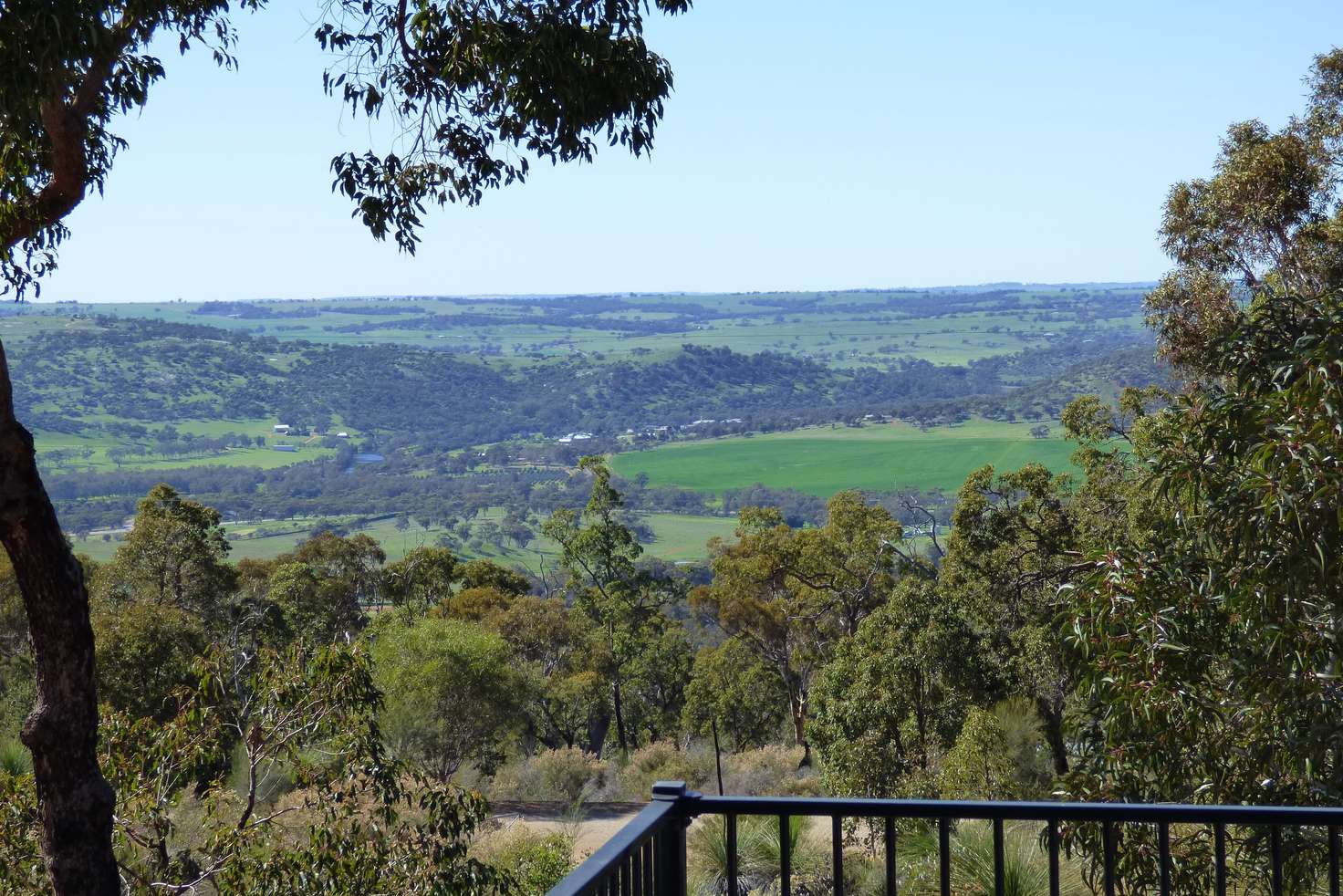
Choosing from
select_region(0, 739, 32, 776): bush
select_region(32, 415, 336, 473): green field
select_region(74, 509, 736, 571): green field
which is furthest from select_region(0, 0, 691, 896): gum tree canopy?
select_region(32, 415, 336, 473): green field

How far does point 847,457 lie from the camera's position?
264 feet

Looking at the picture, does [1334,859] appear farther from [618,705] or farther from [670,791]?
[618,705]

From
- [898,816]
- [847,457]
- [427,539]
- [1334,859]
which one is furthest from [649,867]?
[847,457]

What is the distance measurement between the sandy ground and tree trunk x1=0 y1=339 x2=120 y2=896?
449 inches

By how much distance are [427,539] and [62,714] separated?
5630 centimetres

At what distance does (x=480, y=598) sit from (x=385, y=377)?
264ft

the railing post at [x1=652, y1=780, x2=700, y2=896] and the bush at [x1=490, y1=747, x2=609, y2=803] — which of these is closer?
the railing post at [x1=652, y1=780, x2=700, y2=896]

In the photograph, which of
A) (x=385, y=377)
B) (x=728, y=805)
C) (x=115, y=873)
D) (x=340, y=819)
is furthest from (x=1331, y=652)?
(x=385, y=377)

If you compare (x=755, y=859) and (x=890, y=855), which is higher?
(x=890, y=855)

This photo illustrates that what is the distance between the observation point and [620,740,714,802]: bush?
19.2 meters

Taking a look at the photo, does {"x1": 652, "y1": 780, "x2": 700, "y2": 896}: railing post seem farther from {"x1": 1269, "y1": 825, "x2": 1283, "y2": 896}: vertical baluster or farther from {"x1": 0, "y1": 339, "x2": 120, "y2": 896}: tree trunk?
{"x1": 0, "y1": 339, "x2": 120, "y2": 896}: tree trunk

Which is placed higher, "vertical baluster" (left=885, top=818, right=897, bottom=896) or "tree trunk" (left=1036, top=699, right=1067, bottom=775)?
"vertical baluster" (left=885, top=818, right=897, bottom=896)

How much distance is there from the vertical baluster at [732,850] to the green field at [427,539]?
45.9m

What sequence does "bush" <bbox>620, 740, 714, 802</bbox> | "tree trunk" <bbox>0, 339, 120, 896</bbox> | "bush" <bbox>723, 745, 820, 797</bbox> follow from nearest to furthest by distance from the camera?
"tree trunk" <bbox>0, 339, 120, 896</bbox>, "bush" <bbox>723, 745, 820, 797</bbox>, "bush" <bbox>620, 740, 714, 802</bbox>
